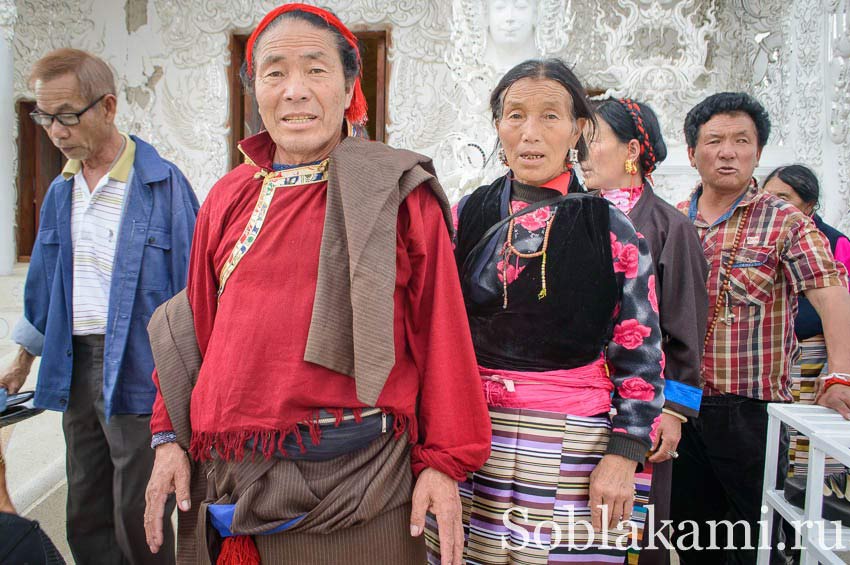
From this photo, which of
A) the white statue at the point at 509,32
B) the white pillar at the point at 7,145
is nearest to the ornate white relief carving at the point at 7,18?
the white pillar at the point at 7,145

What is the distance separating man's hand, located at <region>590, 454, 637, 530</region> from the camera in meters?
1.50

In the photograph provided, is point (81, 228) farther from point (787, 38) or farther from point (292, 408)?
point (787, 38)

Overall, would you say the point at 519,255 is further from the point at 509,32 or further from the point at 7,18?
the point at 7,18

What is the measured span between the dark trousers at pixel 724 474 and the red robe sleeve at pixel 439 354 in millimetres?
1274

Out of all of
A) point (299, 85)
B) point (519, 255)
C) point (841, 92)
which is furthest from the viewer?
point (841, 92)

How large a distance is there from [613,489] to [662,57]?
4.16 m

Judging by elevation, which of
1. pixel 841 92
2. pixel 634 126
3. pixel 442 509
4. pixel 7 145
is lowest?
pixel 442 509

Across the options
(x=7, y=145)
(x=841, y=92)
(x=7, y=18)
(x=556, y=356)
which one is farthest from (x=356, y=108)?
(x=7, y=145)

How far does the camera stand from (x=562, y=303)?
5.13 ft

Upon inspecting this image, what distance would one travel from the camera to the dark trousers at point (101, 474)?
2.18 m

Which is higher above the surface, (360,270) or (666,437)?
(360,270)

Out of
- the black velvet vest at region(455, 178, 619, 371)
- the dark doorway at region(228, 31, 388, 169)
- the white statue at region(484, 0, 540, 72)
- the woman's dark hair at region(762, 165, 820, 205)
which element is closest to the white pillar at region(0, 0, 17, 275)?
the dark doorway at region(228, 31, 388, 169)

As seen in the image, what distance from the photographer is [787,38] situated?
15.7 ft

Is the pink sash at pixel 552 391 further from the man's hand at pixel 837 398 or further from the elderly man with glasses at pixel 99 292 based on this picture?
the elderly man with glasses at pixel 99 292
